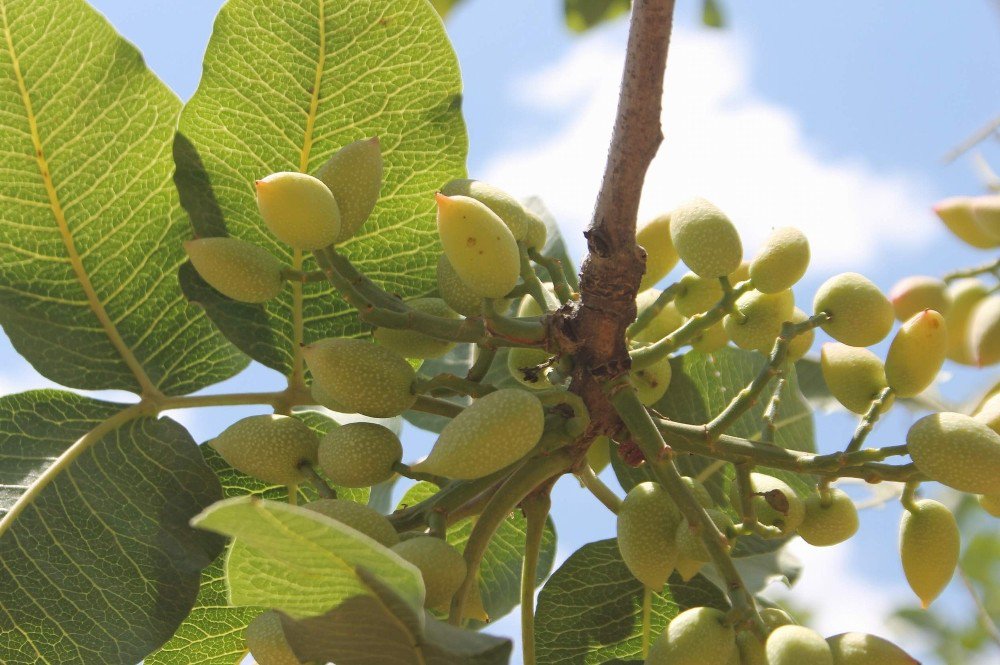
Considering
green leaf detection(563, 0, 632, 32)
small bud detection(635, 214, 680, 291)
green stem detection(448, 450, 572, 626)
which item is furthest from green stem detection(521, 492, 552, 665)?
green leaf detection(563, 0, 632, 32)

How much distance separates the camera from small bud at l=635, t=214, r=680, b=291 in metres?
1.27

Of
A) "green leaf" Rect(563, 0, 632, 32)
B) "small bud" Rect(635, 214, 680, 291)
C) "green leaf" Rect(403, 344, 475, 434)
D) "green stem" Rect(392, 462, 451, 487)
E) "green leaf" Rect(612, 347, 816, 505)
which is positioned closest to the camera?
"green stem" Rect(392, 462, 451, 487)

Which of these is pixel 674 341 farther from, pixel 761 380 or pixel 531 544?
pixel 531 544

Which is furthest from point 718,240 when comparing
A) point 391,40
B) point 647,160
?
point 391,40

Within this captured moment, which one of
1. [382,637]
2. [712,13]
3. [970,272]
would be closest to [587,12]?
[712,13]

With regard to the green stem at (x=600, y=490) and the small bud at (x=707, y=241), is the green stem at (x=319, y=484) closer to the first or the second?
the green stem at (x=600, y=490)

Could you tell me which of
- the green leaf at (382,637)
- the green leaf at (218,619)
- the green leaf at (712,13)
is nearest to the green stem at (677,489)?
the green leaf at (382,637)

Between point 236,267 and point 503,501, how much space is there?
35 centimetres

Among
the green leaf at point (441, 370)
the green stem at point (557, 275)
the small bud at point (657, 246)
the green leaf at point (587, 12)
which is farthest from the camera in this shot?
the green leaf at point (587, 12)

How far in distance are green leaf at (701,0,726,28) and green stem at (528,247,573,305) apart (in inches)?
75.4

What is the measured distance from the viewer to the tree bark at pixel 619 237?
95cm

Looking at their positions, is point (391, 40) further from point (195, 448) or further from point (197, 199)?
point (195, 448)

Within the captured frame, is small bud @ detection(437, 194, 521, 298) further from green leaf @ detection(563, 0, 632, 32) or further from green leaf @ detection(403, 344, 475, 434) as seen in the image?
green leaf @ detection(563, 0, 632, 32)

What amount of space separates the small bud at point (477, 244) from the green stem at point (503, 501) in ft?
0.64
